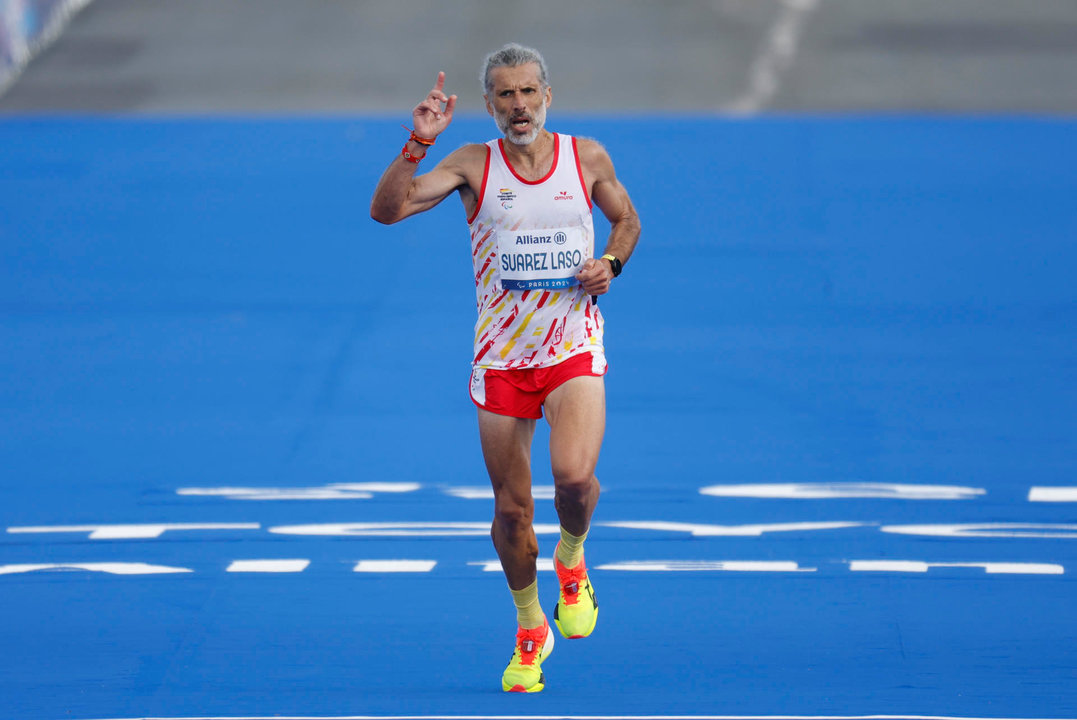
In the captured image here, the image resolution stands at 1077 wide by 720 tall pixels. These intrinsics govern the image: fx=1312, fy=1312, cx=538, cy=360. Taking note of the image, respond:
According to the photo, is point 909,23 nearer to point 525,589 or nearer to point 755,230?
point 755,230

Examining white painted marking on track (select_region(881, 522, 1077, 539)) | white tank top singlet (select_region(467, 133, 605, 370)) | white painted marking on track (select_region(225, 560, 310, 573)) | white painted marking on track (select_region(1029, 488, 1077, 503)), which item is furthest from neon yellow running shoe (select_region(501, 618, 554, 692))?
white painted marking on track (select_region(1029, 488, 1077, 503))

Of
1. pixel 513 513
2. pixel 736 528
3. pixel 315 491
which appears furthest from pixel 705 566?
pixel 315 491

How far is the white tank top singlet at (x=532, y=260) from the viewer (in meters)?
4.63

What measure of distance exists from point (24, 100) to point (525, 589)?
1196cm

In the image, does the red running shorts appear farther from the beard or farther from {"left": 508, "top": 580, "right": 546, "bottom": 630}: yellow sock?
the beard

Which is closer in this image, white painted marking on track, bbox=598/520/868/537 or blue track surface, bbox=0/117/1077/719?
blue track surface, bbox=0/117/1077/719

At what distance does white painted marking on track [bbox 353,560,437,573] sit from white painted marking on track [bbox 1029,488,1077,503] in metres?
3.00

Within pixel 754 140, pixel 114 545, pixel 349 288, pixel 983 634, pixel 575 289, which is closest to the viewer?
pixel 575 289

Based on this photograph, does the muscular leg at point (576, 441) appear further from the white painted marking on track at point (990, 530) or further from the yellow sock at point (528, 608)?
Answer: the white painted marking on track at point (990, 530)

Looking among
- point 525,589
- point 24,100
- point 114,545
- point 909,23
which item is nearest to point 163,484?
point 114,545

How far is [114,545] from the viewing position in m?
6.19

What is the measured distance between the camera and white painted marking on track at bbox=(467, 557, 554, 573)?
5.98m

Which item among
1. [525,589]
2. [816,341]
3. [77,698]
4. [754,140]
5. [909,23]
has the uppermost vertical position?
[909,23]

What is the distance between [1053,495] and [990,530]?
58 cm
